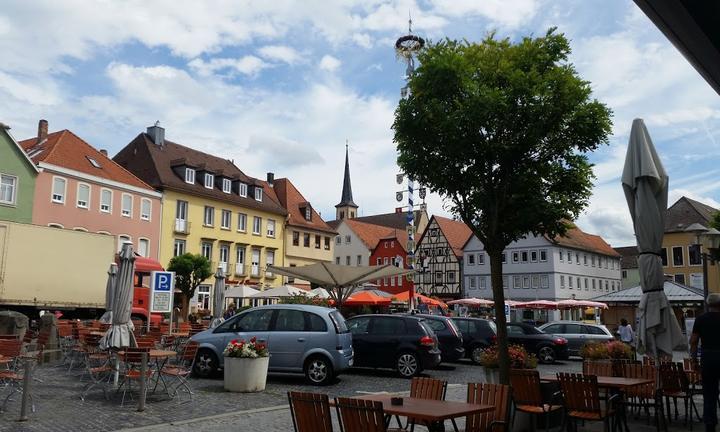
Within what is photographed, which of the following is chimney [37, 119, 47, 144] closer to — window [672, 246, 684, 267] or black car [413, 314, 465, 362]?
black car [413, 314, 465, 362]

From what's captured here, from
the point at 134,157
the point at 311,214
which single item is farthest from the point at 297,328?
the point at 311,214

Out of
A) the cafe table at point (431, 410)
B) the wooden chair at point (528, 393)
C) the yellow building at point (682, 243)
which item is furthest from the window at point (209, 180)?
the cafe table at point (431, 410)

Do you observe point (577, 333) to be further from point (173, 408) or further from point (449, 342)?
point (173, 408)

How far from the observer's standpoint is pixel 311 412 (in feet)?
19.3

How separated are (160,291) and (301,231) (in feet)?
141

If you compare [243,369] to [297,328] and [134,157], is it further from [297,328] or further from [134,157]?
[134,157]

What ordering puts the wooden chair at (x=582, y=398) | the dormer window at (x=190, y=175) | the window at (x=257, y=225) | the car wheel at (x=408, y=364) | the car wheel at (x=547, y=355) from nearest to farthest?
1. the wooden chair at (x=582, y=398)
2. the car wheel at (x=408, y=364)
3. the car wheel at (x=547, y=355)
4. the dormer window at (x=190, y=175)
5. the window at (x=257, y=225)

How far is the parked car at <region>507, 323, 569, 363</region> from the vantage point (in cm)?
2330

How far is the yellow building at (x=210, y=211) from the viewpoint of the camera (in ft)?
158

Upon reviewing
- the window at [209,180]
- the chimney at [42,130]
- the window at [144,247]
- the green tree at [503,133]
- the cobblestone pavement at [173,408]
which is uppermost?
the chimney at [42,130]

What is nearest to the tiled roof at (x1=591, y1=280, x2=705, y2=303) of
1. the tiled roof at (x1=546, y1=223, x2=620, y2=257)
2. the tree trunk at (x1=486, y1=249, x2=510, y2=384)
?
the tree trunk at (x1=486, y1=249, x2=510, y2=384)

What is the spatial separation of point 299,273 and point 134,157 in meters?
31.9

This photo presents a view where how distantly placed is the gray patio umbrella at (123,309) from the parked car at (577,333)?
57.4ft

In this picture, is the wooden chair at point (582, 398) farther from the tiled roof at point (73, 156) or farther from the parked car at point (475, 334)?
the tiled roof at point (73, 156)
